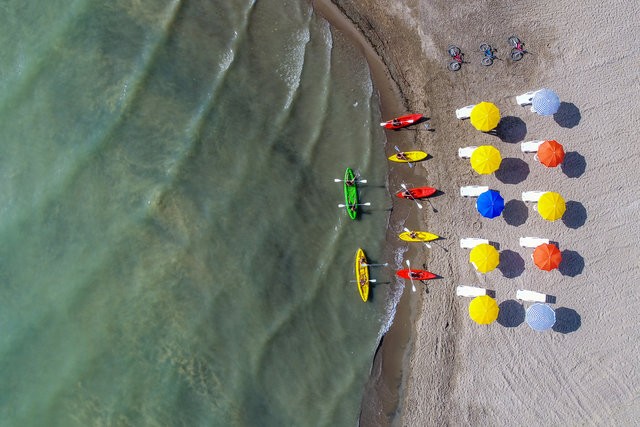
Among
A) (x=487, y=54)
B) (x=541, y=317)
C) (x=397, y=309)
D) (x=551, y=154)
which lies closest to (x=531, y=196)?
(x=551, y=154)

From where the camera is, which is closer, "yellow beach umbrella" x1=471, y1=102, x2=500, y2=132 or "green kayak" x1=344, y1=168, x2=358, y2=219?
"yellow beach umbrella" x1=471, y1=102, x2=500, y2=132

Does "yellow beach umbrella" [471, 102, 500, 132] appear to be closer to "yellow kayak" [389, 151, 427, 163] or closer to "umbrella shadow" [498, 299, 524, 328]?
"yellow kayak" [389, 151, 427, 163]

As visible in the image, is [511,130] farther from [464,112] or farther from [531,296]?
[531,296]

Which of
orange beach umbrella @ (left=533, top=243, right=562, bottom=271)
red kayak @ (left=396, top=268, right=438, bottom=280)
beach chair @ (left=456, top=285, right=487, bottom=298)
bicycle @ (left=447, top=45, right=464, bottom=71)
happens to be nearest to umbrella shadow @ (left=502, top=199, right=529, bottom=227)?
orange beach umbrella @ (left=533, top=243, right=562, bottom=271)

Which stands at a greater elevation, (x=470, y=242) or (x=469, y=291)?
(x=470, y=242)

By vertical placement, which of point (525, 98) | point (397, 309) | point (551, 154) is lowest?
point (397, 309)

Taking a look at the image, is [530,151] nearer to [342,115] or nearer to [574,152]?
[574,152]

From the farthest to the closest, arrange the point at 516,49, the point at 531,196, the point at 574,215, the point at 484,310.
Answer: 1. the point at 516,49
2. the point at 574,215
3. the point at 531,196
4. the point at 484,310
